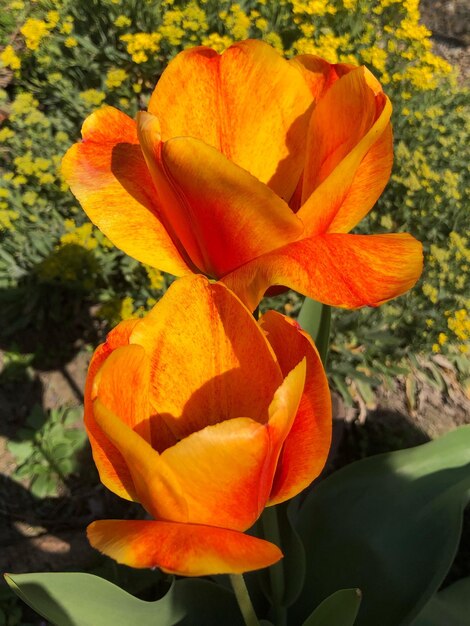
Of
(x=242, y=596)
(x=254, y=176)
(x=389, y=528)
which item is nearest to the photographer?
(x=254, y=176)

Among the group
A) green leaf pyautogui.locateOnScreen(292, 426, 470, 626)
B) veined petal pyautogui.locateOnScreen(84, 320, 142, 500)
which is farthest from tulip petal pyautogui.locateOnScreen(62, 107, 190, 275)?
green leaf pyautogui.locateOnScreen(292, 426, 470, 626)

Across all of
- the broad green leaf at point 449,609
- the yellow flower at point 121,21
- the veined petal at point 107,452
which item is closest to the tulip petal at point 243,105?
the veined petal at point 107,452

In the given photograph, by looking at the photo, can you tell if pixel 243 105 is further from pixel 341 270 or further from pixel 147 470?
pixel 147 470

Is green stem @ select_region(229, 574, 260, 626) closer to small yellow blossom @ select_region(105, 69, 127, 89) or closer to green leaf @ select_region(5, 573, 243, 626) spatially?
green leaf @ select_region(5, 573, 243, 626)

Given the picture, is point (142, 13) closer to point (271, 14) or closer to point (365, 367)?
point (271, 14)

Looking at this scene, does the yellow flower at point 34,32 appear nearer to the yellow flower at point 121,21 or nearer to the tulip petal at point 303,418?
the yellow flower at point 121,21

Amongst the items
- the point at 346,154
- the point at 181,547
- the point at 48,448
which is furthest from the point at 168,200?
the point at 48,448
